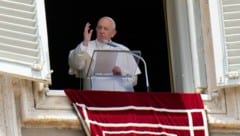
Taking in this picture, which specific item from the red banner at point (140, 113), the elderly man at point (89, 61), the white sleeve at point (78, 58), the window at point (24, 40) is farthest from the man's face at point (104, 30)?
the window at point (24, 40)

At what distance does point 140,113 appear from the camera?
9469mm

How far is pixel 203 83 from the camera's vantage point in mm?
9781

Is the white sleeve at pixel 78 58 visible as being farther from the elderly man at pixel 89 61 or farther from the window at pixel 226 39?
the window at pixel 226 39

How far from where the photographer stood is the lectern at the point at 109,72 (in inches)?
381

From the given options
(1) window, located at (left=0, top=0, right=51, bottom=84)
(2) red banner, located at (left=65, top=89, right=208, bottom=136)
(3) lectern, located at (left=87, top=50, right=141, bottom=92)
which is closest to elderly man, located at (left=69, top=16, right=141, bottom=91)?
(3) lectern, located at (left=87, top=50, right=141, bottom=92)

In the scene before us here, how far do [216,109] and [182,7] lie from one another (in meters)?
0.67

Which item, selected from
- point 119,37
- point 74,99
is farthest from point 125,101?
point 119,37

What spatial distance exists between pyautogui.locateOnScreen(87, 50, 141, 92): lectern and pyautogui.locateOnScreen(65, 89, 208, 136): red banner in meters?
0.23

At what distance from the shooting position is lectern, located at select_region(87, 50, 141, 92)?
9.69 metres

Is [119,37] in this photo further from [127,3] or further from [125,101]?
[125,101]

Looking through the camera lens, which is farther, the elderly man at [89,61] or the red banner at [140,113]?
the elderly man at [89,61]

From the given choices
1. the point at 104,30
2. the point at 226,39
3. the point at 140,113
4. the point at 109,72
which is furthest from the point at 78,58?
the point at 226,39

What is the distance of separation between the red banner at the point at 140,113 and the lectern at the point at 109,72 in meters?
0.23

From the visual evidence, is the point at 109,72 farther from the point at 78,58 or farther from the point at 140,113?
the point at 140,113
